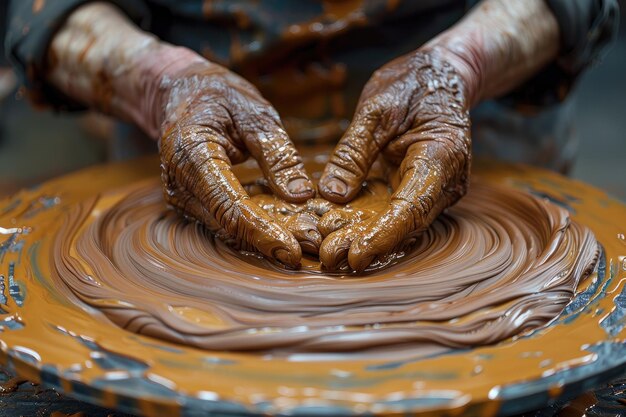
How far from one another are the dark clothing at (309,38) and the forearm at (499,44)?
4 centimetres

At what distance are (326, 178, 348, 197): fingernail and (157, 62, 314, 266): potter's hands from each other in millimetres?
33

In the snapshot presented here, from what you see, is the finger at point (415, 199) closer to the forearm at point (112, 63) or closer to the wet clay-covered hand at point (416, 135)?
the wet clay-covered hand at point (416, 135)

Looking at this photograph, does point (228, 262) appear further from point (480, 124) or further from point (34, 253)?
point (480, 124)

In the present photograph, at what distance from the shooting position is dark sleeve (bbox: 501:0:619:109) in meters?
1.77

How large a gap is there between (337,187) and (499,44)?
24.1 inches

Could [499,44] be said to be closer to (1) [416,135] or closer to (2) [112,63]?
(1) [416,135]

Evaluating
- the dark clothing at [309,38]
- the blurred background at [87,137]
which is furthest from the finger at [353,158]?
the blurred background at [87,137]

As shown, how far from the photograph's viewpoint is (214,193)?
50.1 inches

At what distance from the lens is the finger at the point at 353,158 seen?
1.33 m

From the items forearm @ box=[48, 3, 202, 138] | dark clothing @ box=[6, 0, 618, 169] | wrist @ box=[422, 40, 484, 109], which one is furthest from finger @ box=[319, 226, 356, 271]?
dark clothing @ box=[6, 0, 618, 169]

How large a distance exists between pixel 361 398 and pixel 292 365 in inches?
4.8

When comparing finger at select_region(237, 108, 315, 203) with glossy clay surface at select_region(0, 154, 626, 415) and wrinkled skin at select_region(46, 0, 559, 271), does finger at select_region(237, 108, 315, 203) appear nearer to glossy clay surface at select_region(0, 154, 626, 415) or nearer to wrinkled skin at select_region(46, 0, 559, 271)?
wrinkled skin at select_region(46, 0, 559, 271)

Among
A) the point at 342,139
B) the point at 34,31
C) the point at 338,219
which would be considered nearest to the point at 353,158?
the point at 342,139

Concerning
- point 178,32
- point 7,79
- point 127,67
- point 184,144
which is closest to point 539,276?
point 184,144
